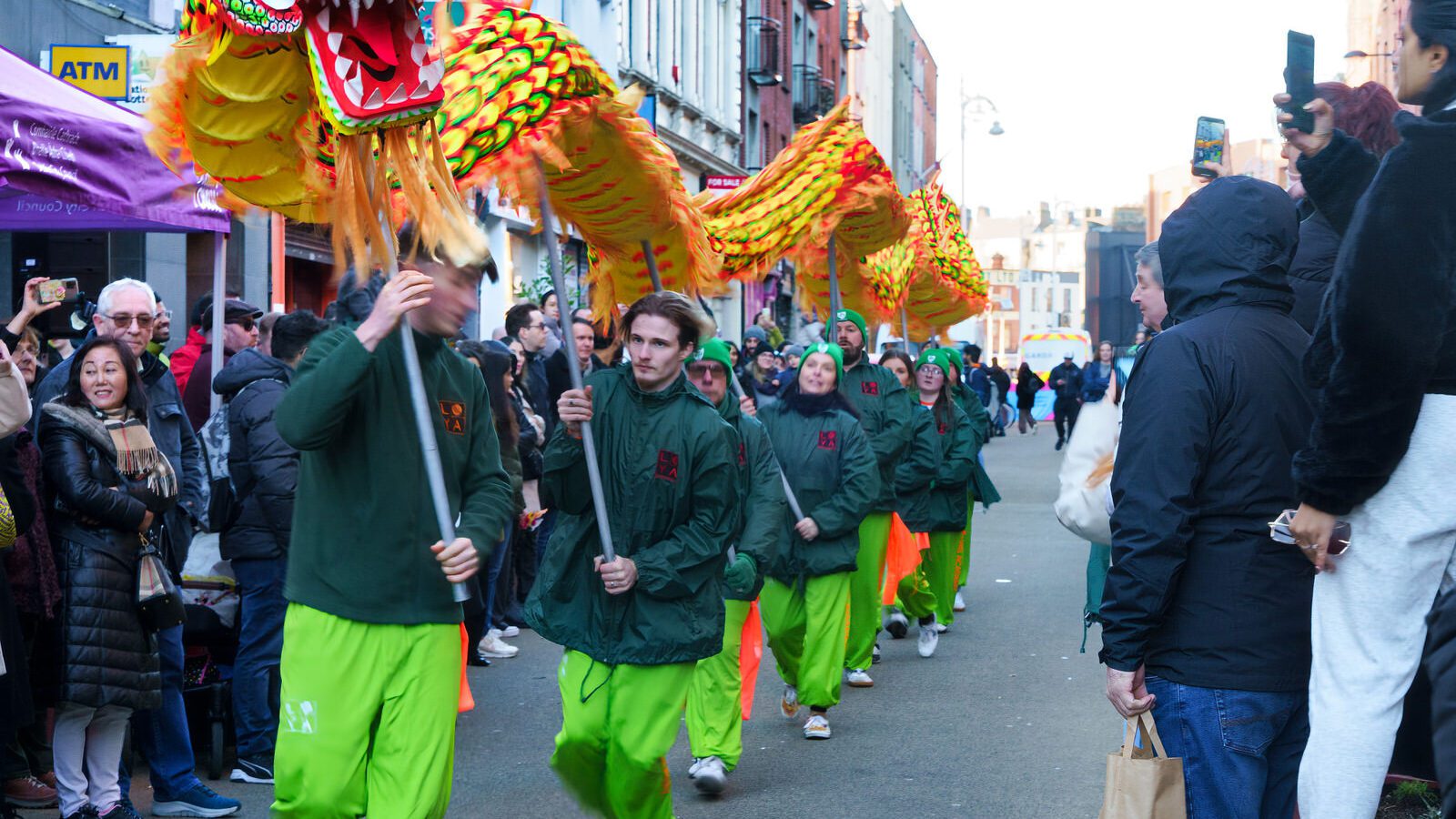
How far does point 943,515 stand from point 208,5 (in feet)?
24.1

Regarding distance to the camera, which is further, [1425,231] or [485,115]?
[485,115]

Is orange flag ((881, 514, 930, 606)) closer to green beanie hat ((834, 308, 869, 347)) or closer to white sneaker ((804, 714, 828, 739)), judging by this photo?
green beanie hat ((834, 308, 869, 347))

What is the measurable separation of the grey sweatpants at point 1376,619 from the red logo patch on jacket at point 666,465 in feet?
8.10

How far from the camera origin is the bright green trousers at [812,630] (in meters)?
7.62

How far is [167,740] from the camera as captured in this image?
6.07 m

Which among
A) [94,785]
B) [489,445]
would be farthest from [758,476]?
[94,785]

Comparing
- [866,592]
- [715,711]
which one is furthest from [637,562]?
[866,592]

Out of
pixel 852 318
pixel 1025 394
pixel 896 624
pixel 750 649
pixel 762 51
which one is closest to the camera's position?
pixel 750 649

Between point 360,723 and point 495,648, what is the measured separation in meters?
5.78

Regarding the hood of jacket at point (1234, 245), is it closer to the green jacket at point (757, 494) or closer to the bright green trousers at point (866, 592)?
the green jacket at point (757, 494)

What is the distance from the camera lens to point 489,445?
445 centimetres

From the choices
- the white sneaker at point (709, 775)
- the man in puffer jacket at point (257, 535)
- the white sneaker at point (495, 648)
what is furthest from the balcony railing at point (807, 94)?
the white sneaker at point (709, 775)

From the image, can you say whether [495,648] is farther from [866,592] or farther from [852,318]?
[852,318]

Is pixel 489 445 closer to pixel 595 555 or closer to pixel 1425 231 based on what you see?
pixel 595 555
